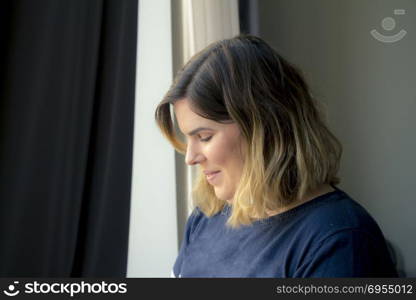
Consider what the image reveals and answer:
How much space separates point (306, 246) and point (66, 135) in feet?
2.27

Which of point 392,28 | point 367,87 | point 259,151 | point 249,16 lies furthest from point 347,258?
point 392,28

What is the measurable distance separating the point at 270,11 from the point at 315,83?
1.30 ft


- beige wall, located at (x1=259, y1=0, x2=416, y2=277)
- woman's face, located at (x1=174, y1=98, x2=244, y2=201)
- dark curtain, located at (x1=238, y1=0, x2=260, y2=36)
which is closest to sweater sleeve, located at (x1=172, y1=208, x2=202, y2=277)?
woman's face, located at (x1=174, y1=98, x2=244, y2=201)

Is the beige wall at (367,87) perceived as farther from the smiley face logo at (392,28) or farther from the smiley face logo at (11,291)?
the smiley face logo at (11,291)

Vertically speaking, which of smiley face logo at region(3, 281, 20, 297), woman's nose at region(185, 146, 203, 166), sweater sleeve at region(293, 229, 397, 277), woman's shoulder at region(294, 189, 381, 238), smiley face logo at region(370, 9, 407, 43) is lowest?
smiley face logo at region(3, 281, 20, 297)

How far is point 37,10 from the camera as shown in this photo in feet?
3.42

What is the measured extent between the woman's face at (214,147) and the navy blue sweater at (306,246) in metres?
0.11

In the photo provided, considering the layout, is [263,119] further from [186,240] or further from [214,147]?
[186,240]

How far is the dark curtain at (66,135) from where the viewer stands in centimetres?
101

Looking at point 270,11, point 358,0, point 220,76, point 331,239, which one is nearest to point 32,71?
point 220,76

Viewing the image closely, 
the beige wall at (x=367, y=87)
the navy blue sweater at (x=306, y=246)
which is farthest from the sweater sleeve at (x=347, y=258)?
the beige wall at (x=367, y=87)

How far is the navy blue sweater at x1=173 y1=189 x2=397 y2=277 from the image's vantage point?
2.32 ft

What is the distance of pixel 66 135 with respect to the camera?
1.11 meters

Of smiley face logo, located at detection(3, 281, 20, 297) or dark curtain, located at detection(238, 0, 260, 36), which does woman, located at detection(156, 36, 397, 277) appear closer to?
smiley face logo, located at detection(3, 281, 20, 297)
